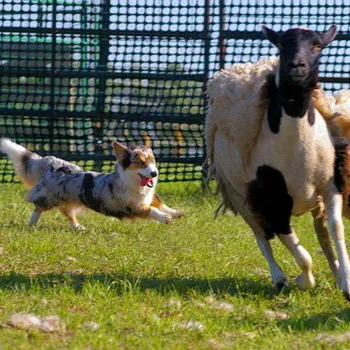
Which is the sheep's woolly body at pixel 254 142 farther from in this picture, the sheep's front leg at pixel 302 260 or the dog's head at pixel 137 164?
the dog's head at pixel 137 164

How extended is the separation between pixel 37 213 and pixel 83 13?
3290 millimetres

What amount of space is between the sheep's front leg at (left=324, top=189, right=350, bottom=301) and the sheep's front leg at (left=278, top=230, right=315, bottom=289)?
0.75 ft

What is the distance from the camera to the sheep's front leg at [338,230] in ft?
21.1

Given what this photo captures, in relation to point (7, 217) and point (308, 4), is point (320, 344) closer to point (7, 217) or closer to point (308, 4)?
point (7, 217)

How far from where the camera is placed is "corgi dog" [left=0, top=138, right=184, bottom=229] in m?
9.58

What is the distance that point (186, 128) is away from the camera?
12391mm

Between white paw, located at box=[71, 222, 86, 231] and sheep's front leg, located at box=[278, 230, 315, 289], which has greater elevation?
sheep's front leg, located at box=[278, 230, 315, 289]

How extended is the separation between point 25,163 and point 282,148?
4.39m

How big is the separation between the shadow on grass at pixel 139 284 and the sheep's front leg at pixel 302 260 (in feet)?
0.46

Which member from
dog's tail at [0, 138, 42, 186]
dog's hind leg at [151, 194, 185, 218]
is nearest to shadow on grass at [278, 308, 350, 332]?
dog's hind leg at [151, 194, 185, 218]

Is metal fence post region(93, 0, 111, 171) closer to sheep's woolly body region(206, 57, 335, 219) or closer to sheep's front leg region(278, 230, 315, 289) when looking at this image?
sheep's woolly body region(206, 57, 335, 219)

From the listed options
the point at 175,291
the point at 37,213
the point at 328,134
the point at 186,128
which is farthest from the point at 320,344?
the point at 186,128

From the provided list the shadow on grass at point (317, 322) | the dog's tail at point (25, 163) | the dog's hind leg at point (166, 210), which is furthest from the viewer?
the dog's tail at point (25, 163)

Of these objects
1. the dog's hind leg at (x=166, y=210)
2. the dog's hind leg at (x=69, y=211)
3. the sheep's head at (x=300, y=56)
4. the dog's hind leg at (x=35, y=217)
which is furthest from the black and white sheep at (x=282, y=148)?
the dog's hind leg at (x=35, y=217)
